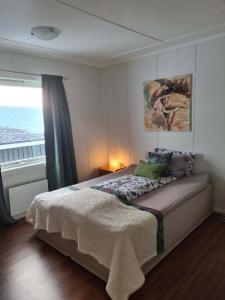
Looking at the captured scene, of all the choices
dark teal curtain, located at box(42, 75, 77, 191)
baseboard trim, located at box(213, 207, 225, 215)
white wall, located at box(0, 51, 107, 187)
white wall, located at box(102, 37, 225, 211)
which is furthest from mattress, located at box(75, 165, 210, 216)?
white wall, located at box(0, 51, 107, 187)

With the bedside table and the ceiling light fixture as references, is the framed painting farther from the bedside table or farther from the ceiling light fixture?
the ceiling light fixture


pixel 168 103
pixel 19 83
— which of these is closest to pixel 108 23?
pixel 168 103

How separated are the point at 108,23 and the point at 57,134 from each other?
1.83 m

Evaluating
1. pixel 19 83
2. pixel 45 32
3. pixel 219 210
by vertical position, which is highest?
pixel 45 32

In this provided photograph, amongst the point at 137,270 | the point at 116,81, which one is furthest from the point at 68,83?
the point at 137,270

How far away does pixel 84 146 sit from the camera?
4.20 metres

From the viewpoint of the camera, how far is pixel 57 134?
362 centimetres

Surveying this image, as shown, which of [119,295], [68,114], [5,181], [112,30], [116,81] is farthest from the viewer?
[116,81]

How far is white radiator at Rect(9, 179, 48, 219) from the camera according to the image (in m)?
3.26

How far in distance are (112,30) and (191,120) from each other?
1.64m

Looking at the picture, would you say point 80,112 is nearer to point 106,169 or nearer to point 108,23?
point 106,169

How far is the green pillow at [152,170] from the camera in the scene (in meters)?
3.10

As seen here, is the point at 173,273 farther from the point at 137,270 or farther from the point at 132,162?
the point at 132,162

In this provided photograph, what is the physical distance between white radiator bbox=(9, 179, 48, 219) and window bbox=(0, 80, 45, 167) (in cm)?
39
